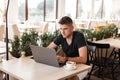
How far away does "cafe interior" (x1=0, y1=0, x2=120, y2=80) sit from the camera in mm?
2074

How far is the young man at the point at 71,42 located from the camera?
2.40 metres

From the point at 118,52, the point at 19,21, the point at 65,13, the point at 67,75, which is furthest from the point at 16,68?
the point at 65,13

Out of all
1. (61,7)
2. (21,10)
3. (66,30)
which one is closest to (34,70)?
(66,30)

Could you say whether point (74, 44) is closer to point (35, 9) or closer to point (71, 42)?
point (71, 42)

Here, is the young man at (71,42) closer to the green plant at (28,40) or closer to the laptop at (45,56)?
the laptop at (45,56)

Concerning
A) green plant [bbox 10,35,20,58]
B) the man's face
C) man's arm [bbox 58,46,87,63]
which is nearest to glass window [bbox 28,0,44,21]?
green plant [bbox 10,35,20,58]

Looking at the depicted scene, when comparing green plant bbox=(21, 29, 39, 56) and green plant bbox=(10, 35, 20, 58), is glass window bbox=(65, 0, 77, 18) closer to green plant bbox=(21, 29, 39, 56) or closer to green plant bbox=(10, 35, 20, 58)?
green plant bbox=(21, 29, 39, 56)

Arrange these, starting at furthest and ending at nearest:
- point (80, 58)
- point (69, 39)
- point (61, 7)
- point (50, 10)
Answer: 1. point (61, 7)
2. point (50, 10)
3. point (69, 39)
4. point (80, 58)

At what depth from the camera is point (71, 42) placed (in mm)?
2559

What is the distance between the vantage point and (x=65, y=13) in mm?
11562

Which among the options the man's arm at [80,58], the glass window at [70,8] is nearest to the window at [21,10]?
the glass window at [70,8]

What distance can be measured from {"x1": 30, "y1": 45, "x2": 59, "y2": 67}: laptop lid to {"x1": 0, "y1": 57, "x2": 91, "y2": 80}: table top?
0.15ft

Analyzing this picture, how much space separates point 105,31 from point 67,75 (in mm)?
2865

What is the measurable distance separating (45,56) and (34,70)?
198 millimetres
